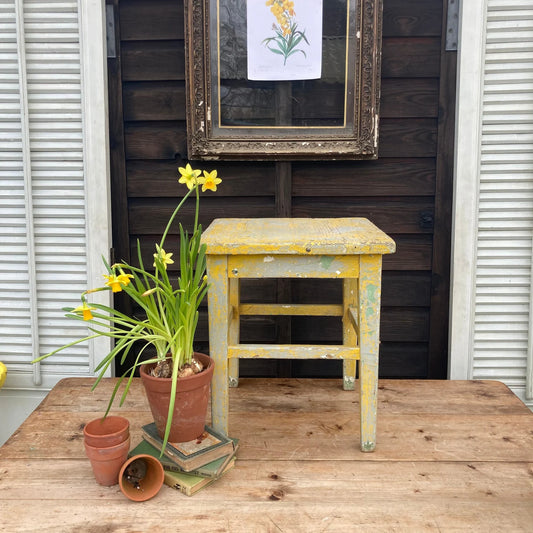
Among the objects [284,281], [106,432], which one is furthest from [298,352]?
[284,281]

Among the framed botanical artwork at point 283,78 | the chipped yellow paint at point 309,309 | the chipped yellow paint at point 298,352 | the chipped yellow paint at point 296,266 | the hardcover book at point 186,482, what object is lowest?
the hardcover book at point 186,482

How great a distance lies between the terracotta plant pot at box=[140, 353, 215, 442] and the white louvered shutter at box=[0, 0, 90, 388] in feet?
3.01

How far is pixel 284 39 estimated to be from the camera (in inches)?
78.6

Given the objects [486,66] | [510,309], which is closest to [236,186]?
[486,66]

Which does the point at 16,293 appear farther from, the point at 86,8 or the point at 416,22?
the point at 416,22

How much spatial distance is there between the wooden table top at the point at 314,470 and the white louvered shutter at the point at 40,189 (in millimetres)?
395

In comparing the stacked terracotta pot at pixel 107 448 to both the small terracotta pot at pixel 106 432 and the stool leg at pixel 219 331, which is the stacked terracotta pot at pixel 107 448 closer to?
the small terracotta pot at pixel 106 432

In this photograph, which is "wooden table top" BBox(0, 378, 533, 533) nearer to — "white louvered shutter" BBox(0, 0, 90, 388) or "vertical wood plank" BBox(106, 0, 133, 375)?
"white louvered shutter" BBox(0, 0, 90, 388)

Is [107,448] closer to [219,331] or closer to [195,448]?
[195,448]

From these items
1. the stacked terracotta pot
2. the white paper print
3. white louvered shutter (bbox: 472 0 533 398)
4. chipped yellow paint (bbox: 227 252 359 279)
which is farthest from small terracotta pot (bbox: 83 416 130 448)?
white louvered shutter (bbox: 472 0 533 398)

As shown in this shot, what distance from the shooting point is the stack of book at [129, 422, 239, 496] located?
135cm

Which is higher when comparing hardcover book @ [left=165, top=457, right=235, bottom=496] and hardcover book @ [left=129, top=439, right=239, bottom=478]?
hardcover book @ [left=129, top=439, right=239, bottom=478]

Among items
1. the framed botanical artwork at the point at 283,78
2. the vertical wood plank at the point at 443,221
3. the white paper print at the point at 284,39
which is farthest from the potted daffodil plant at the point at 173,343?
the vertical wood plank at the point at 443,221

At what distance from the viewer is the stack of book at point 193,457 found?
53.1 inches
